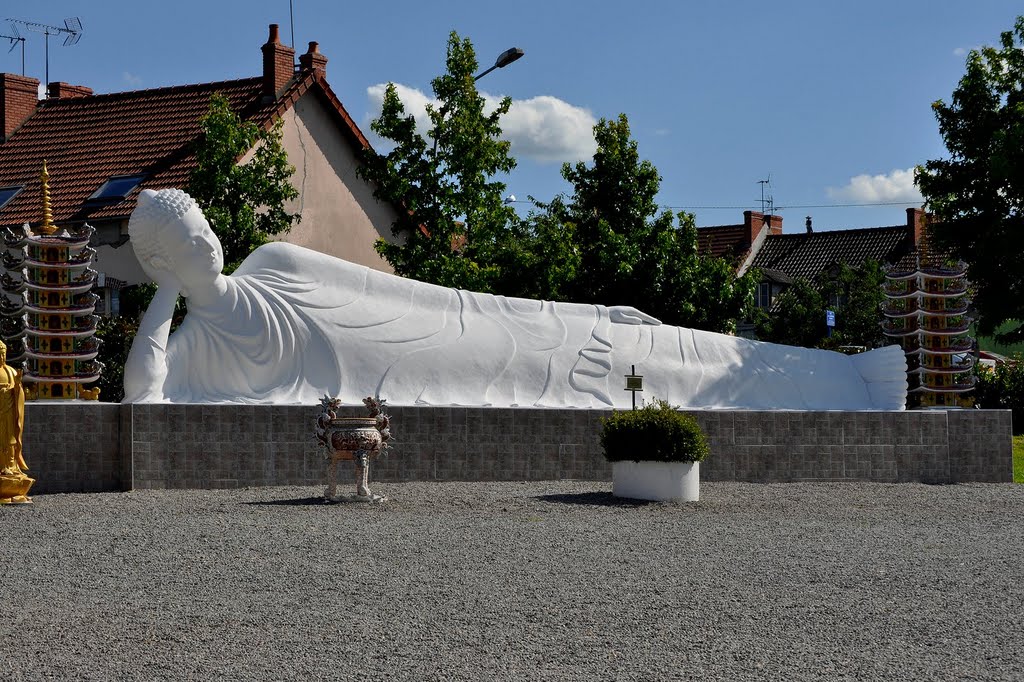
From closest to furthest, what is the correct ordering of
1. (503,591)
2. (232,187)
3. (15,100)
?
(503,591)
(232,187)
(15,100)

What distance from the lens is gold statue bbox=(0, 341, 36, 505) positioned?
952 cm

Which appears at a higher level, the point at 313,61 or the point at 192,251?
the point at 313,61

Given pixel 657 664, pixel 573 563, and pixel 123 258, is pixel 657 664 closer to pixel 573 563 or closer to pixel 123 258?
pixel 573 563

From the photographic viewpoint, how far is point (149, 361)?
35.1 ft

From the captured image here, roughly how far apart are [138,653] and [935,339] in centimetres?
1012

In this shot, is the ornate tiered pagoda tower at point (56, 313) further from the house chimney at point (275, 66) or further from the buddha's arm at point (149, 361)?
the house chimney at point (275, 66)

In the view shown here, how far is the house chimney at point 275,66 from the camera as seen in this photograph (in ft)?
76.6

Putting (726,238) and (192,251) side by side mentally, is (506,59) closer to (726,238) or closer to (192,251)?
(192,251)

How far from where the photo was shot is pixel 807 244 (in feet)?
153

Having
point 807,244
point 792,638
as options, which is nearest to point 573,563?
point 792,638

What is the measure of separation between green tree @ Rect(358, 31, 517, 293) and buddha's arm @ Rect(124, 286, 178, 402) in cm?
705

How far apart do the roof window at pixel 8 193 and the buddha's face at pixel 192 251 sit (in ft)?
45.9

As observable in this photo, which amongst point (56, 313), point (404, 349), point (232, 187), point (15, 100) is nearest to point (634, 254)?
point (232, 187)

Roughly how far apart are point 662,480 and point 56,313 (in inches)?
211
